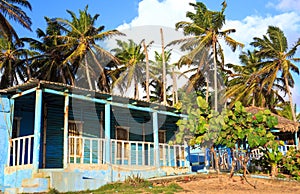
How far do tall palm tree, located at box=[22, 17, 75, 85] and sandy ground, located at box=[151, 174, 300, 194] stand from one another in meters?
16.7

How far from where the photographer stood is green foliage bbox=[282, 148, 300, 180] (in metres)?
16.3

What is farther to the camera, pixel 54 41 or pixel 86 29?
pixel 54 41

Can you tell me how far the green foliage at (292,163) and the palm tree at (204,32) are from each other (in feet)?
33.3

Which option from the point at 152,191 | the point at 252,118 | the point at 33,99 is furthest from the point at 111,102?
the point at 252,118

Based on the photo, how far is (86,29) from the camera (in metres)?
27.0

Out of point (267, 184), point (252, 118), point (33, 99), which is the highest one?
point (33, 99)

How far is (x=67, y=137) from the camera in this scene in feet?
43.0

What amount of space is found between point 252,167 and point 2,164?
11400 millimetres

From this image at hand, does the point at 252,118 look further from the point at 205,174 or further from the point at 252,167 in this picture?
the point at 252,167

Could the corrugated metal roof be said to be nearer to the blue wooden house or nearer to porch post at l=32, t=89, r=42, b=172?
the blue wooden house

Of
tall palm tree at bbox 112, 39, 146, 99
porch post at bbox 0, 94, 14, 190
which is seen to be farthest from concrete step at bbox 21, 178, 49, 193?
tall palm tree at bbox 112, 39, 146, 99

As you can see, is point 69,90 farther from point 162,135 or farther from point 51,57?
point 51,57

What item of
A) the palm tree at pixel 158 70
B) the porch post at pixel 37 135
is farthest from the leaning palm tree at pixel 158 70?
the porch post at pixel 37 135

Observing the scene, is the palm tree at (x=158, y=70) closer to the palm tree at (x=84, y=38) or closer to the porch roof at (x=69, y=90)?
the palm tree at (x=84, y=38)
